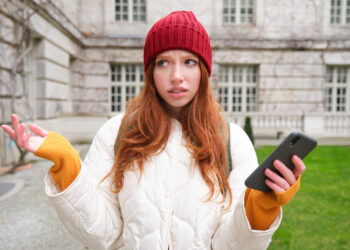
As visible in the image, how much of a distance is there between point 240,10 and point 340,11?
4.61 meters

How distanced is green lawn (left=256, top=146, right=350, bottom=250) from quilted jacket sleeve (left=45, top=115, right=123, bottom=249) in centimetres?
225

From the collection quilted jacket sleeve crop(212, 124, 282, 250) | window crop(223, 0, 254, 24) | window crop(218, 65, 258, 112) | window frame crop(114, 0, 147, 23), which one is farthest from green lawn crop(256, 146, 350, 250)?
window frame crop(114, 0, 147, 23)

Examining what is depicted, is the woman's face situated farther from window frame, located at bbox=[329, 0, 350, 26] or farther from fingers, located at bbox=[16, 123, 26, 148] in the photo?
window frame, located at bbox=[329, 0, 350, 26]

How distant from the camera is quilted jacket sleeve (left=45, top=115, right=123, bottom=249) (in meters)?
1.24

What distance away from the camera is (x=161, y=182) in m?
1.36

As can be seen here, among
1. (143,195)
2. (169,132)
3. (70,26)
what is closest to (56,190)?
(143,195)

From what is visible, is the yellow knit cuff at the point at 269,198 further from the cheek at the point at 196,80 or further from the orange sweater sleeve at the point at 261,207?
the cheek at the point at 196,80

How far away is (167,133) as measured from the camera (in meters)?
1.47

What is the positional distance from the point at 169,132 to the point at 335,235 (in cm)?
289

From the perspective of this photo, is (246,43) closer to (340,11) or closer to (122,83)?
(340,11)

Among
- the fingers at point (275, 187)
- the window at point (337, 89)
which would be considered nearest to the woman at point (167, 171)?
the fingers at point (275, 187)

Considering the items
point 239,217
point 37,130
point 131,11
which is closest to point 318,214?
point 239,217

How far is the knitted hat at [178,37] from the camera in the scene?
1.39 metres

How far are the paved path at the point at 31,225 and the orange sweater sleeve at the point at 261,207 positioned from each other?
239 cm
